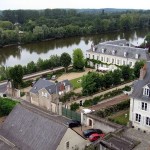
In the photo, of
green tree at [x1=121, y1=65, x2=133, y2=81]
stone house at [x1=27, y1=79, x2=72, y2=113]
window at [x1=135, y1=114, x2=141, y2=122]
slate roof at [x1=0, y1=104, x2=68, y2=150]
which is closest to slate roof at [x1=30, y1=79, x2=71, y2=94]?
stone house at [x1=27, y1=79, x2=72, y2=113]

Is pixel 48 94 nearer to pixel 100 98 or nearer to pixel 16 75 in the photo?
pixel 100 98

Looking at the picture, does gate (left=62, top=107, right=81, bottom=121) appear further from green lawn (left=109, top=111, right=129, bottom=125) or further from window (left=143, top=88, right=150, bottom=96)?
window (left=143, top=88, right=150, bottom=96)

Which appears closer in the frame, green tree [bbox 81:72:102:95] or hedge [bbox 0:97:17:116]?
hedge [bbox 0:97:17:116]

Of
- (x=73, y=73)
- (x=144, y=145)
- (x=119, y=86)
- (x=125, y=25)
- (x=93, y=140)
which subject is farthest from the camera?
(x=125, y=25)

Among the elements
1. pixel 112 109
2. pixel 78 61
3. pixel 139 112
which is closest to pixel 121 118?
pixel 112 109

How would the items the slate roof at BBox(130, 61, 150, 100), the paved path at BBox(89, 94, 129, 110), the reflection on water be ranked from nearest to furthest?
1. the slate roof at BBox(130, 61, 150, 100)
2. the paved path at BBox(89, 94, 129, 110)
3. the reflection on water

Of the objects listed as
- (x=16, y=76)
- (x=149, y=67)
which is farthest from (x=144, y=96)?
(x=16, y=76)

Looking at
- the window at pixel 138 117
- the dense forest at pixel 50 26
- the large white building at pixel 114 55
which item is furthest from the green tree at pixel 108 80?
the dense forest at pixel 50 26

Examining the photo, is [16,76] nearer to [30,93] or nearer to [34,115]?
[30,93]
